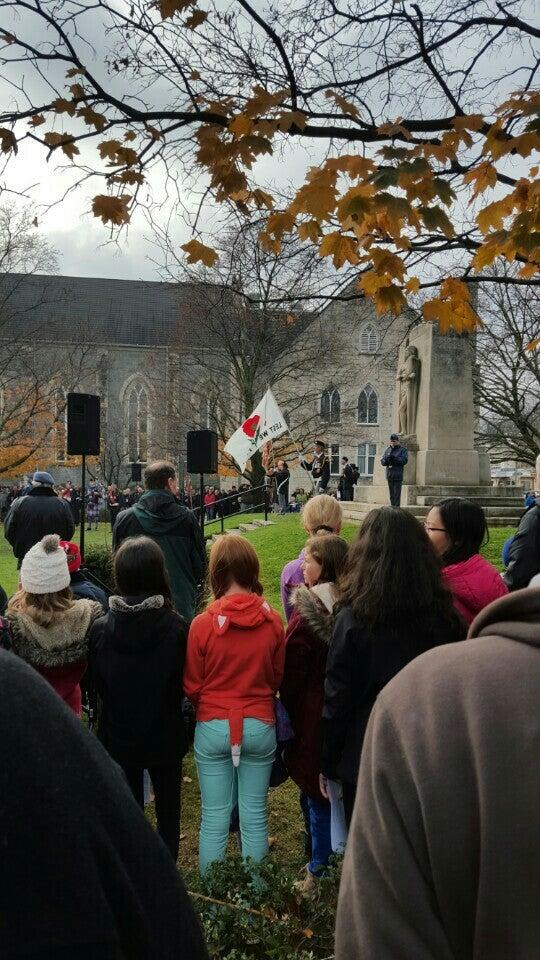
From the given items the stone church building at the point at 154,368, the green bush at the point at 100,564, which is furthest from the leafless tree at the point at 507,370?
the green bush at the point at 100,564

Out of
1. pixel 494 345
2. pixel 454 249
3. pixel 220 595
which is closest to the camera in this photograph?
pixel 220 595

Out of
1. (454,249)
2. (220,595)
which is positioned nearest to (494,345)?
(454,249)

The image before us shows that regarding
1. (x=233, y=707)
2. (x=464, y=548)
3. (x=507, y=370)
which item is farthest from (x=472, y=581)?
(x=507, y=370)

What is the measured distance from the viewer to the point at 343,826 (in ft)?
11.0

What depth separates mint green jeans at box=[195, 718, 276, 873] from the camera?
3.47 m

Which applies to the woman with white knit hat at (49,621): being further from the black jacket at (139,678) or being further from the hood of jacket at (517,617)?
the hood of jacket at (517,617)

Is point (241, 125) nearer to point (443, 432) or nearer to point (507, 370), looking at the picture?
point (443, 432)

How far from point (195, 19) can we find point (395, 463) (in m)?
11.8

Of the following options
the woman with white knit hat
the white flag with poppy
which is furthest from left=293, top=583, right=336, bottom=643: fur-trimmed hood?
the white flag with poppy

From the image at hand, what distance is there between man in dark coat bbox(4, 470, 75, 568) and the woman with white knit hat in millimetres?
2905

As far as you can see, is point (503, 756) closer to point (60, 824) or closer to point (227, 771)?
point (60, 824)

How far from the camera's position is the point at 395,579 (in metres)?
3.00

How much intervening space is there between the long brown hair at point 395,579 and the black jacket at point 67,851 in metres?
2.27

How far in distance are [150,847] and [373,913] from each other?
0.98 ft
